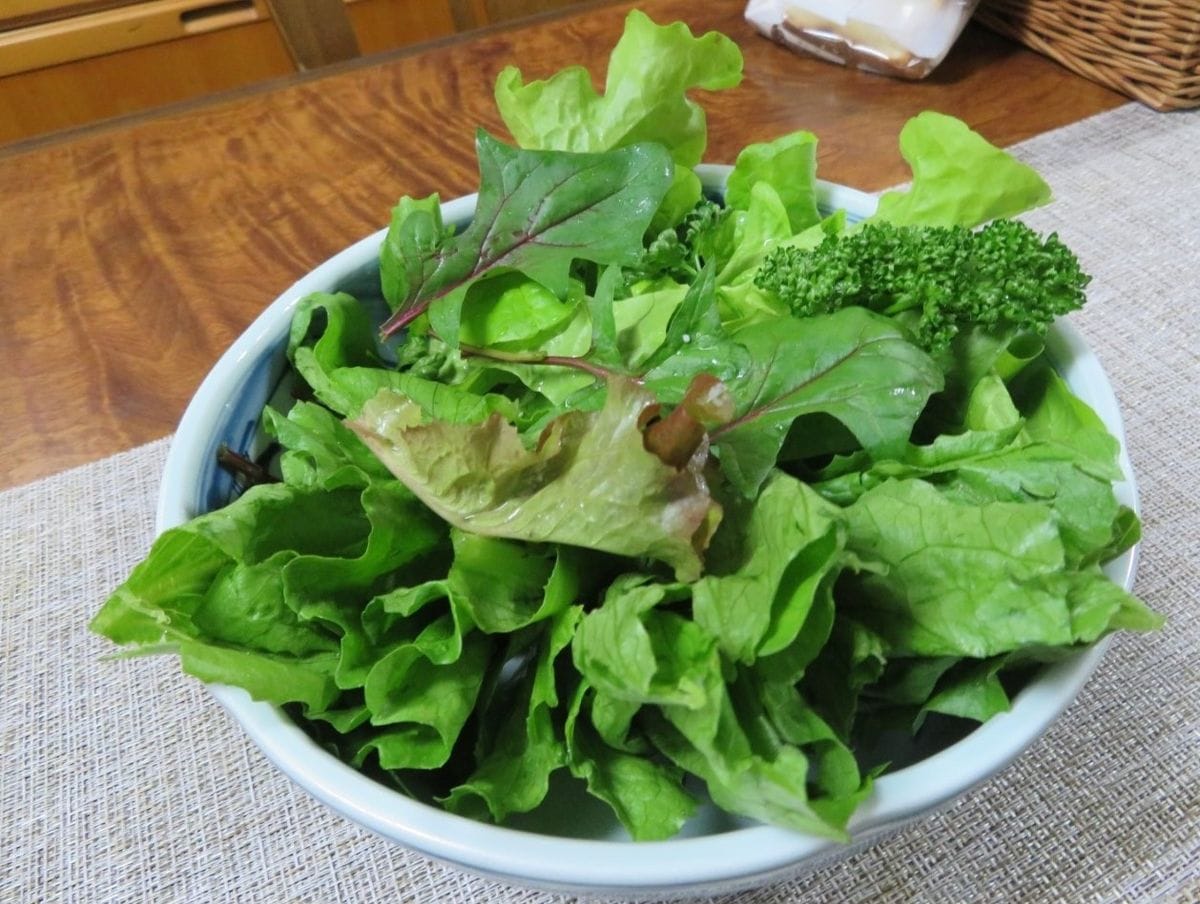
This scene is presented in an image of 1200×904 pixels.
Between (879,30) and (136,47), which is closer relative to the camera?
(879,30)

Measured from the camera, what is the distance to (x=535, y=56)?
3.61 feet

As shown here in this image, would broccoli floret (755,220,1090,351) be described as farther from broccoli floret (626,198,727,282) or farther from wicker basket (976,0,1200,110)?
wicker basket (976,0,1200,110)

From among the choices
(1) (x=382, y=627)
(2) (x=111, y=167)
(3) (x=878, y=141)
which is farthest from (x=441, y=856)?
(2) (x=111, y=167)

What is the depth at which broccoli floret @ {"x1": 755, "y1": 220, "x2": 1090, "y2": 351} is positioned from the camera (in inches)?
16.9

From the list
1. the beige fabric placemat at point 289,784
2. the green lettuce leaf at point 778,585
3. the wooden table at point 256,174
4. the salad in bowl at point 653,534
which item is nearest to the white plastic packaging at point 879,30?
the wooden table at point 256,174

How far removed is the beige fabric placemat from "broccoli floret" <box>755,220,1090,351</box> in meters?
0.21

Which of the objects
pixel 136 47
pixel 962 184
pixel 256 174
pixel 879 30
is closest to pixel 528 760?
pixel 962 184

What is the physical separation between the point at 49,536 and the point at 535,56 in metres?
0.72

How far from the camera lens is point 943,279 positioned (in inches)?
16.9

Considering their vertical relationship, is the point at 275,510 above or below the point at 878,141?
above

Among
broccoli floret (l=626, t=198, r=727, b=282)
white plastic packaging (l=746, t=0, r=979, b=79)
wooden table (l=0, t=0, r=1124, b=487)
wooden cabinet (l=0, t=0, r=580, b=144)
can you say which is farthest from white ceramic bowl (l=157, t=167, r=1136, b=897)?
wooden cabinet (l=0, t=0, r=580, b=144)

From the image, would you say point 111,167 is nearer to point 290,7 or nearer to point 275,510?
point 290,7

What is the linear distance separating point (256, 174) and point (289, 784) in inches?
25.5

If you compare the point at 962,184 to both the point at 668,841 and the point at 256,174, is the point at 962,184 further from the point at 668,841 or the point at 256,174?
the point at 256,174
